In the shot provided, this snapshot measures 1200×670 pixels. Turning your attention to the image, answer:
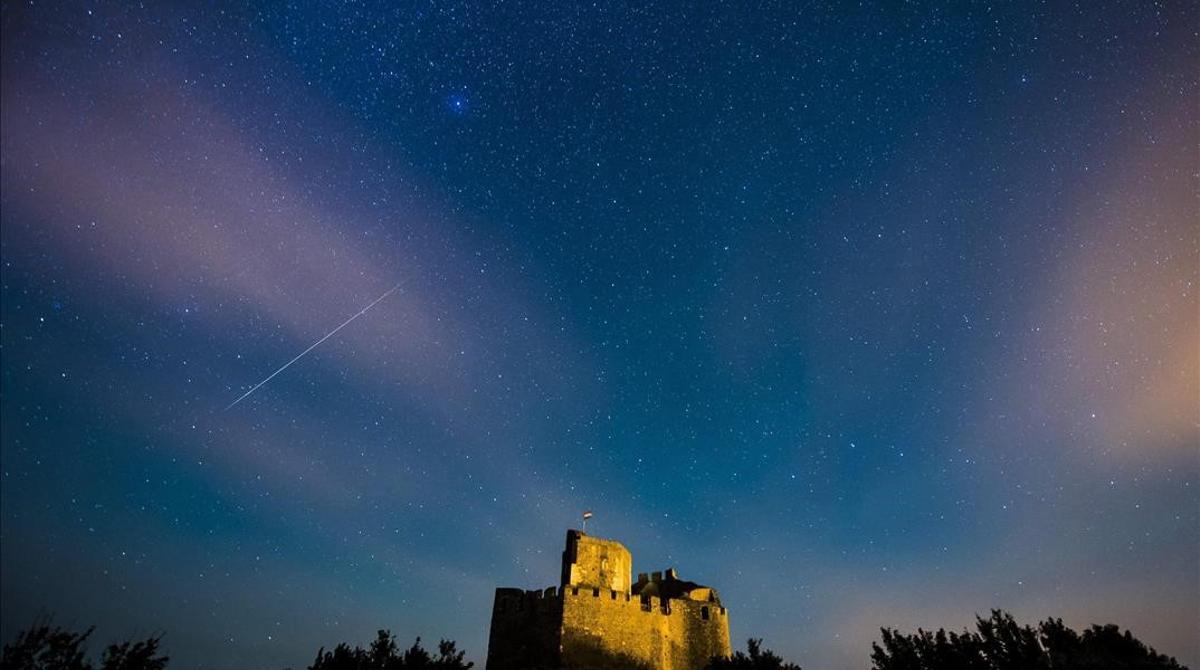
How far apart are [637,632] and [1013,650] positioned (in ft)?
63.8

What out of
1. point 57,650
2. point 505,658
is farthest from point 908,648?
point 57,650

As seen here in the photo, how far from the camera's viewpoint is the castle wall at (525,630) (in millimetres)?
33500

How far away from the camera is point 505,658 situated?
34.5 meters

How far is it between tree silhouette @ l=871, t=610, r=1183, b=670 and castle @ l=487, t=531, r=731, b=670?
44.6ft

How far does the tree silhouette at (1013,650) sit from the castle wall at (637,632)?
13.6 meters

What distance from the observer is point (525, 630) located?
114ft

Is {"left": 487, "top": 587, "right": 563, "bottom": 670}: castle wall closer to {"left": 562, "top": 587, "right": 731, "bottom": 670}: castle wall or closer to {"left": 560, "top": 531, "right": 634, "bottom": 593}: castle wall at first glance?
{"left": 562, "top": 587, "right": 731, "bottom": 670}: castle wall

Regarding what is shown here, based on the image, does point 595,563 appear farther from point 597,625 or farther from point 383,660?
point 383,660

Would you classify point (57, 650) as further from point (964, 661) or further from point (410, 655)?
point (964, 661)

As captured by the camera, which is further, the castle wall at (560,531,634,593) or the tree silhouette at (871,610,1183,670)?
the castle wall at (560,531,634,593)

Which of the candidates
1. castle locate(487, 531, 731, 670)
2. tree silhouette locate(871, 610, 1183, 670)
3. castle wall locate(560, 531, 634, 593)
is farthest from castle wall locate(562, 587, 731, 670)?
tree silhouette locate(871, 610, 1183, 670)

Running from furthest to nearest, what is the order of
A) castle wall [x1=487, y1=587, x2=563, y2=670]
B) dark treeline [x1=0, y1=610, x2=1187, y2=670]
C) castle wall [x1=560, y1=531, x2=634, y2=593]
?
castle wall [x1=560, y1=531, x2=634, y2=593]
castle wall [x1=487, y1=587, x2=563, y2=670]
dark treeline [x1=0, y1=610, x2=1187, y2=670]

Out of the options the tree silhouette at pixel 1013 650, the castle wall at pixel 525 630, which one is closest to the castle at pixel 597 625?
the castle wall at pixel 525 630

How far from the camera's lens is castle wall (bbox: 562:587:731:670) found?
33781mm
